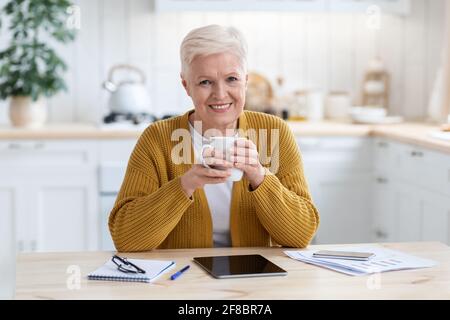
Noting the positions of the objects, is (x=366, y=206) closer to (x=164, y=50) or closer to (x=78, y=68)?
(x=164, y=50)

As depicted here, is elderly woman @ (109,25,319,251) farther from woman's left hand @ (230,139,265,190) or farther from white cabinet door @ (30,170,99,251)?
white cabinet door @ (30,170,99,251)

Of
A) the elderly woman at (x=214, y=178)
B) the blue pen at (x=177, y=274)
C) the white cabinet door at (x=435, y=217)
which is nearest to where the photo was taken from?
the blue pen at (x=177, y=274)

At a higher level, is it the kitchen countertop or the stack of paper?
the kitchen countertop

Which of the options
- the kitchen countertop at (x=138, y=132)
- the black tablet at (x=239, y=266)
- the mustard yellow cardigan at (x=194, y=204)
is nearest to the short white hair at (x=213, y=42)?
the mustard yellow cardigan at (x=194, y=204)

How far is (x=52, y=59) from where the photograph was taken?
3.97 m

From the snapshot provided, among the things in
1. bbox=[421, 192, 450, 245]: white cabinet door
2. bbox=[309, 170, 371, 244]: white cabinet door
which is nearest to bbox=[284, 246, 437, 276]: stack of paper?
bbox=[421, 192, 450, 245]: white cabinet door

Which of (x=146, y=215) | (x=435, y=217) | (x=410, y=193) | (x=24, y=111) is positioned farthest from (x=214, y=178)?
(x=24, y=111)

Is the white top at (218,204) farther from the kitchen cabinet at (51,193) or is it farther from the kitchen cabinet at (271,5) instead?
the kitchen cabinet at (271,5)

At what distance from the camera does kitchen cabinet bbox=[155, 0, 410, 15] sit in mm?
4098

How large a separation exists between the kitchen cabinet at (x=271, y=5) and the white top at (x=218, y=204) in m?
2.08

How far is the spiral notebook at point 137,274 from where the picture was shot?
1582 millimetres

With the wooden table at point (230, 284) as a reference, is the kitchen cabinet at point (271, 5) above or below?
above

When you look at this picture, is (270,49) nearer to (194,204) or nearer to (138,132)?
(138,132)

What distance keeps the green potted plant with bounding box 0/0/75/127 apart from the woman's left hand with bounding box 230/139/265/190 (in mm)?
2336
